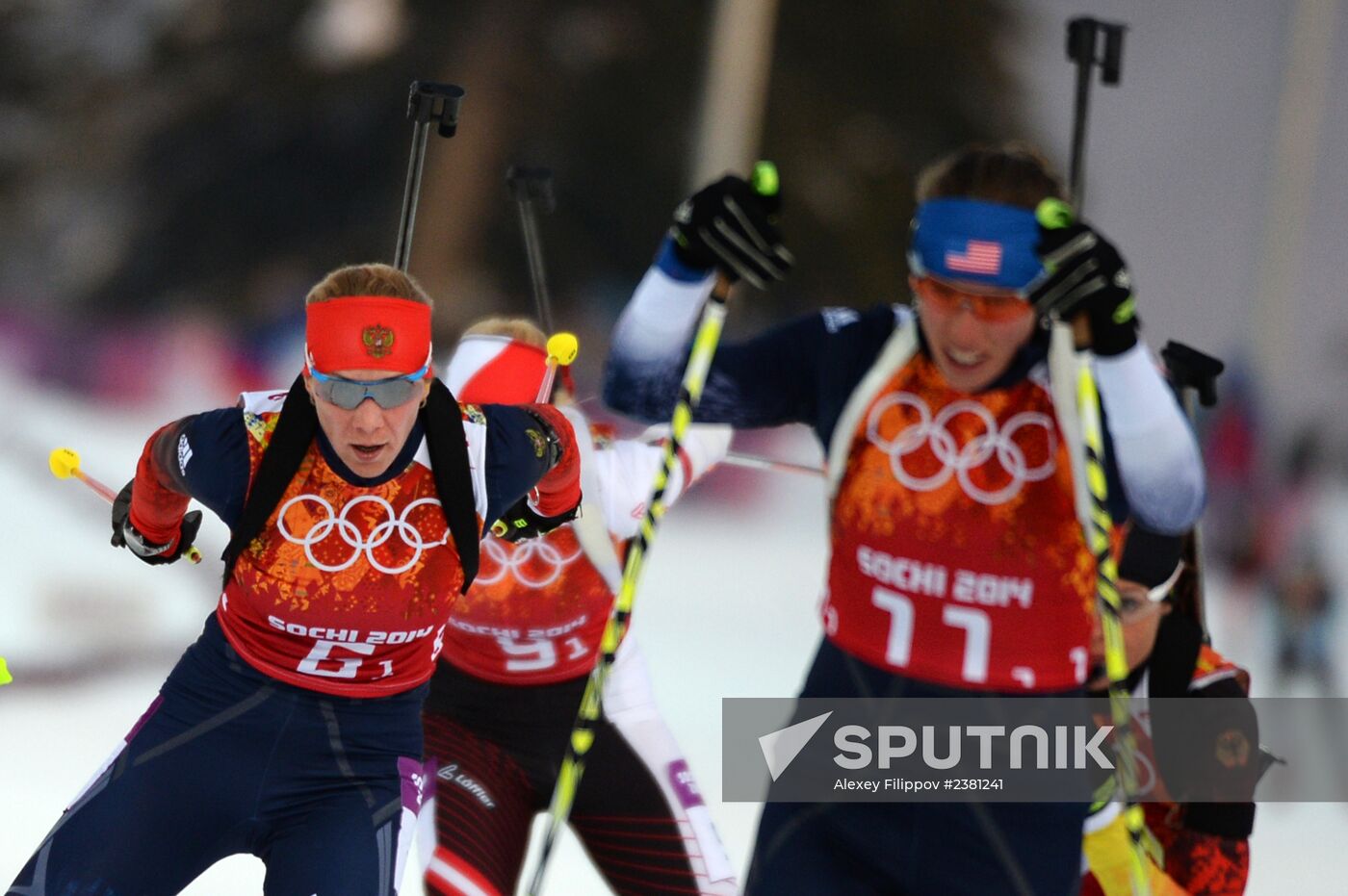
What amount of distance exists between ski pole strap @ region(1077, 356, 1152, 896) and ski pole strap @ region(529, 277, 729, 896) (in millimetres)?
480

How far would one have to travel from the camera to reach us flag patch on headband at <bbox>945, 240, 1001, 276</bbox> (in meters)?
2.05

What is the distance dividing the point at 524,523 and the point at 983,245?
39.5 inches

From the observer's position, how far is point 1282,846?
4840 millimetres

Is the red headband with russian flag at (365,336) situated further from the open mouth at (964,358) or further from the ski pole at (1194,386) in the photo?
the ski pole at (1194,386)

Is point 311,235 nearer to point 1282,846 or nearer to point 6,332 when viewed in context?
point 6,332

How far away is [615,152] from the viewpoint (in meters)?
11.3

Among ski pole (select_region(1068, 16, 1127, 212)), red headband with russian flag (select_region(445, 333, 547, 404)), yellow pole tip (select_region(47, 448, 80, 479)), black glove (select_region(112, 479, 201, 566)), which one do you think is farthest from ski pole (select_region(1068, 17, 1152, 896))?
yellow pole tip (select_region(47, 448, 80, 479))

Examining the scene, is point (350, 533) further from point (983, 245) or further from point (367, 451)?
point (983, 245)

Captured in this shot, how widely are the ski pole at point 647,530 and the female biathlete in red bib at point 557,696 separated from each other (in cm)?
77

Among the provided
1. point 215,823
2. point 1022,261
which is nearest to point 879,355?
point 1022,261

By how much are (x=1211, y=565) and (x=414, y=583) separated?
23.7ft

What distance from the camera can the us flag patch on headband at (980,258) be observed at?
2.05 m

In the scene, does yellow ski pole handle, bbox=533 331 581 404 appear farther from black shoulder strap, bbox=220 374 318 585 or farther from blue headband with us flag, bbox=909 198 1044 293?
blue headband with us flag, bbox=909 198 1044 293

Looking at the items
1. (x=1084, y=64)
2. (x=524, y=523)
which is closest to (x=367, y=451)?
(x=524, y=523)
